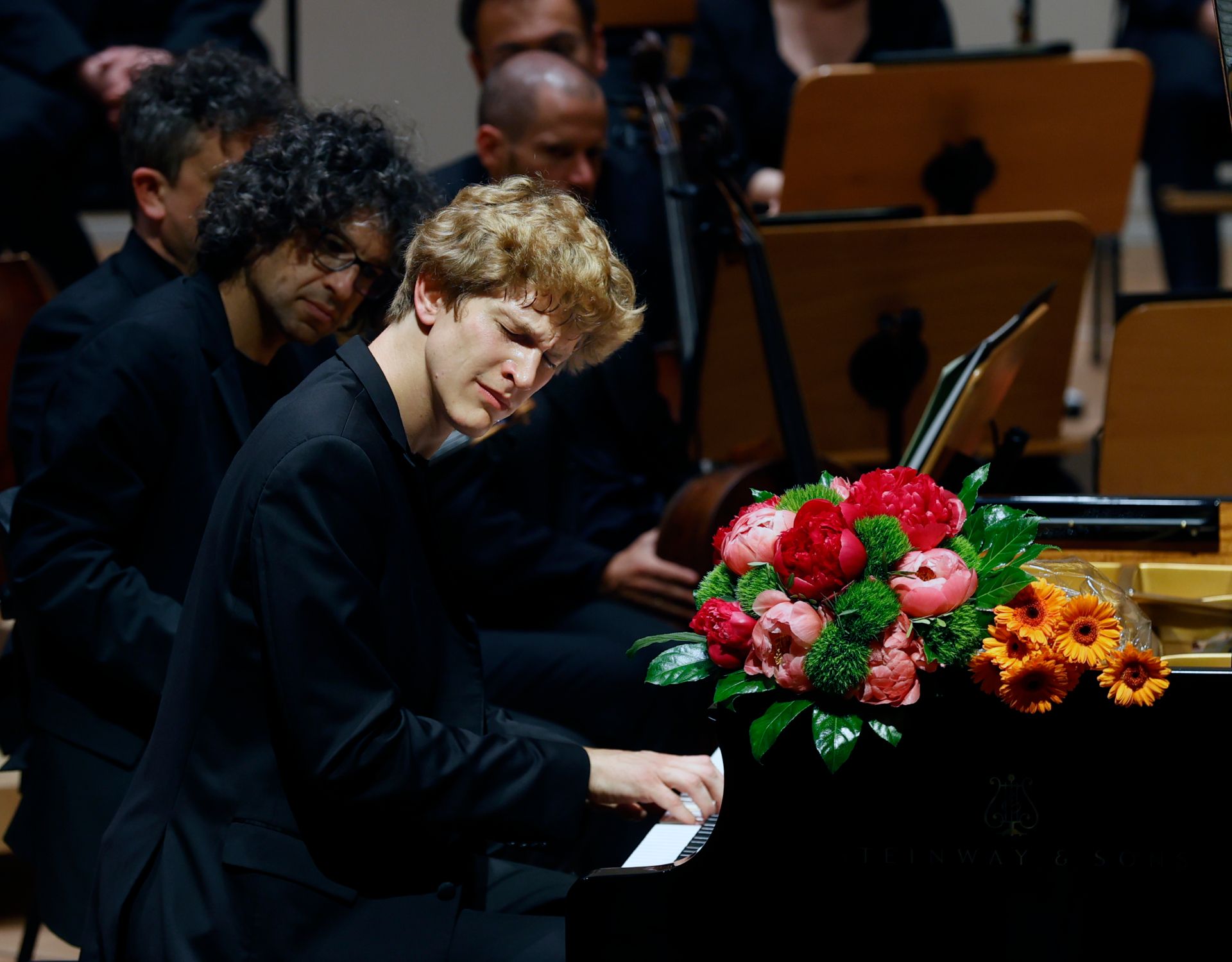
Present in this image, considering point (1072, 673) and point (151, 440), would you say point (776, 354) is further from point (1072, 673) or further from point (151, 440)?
point (1072, 673)

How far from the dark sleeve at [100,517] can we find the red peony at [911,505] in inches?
33.9

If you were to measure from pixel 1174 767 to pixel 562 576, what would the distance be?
1.41 meters

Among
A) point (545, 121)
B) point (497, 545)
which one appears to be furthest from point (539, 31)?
point (497, 545)

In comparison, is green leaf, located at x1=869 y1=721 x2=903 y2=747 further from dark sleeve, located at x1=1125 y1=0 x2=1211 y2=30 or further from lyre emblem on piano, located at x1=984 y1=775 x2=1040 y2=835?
dark sleeve, located at x1=1125 y1=0 x2=1211 y2=30

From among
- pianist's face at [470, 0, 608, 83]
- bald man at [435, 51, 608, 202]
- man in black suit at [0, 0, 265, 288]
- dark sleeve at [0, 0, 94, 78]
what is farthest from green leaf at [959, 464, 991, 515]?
dark sleeve at [0, 0, 94, 78]

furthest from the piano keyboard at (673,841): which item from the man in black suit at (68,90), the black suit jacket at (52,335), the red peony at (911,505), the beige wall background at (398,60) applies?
the beige wall background at (398,60)

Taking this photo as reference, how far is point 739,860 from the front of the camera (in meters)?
1.25

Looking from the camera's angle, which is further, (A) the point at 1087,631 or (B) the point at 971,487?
(B) the point at 971,487

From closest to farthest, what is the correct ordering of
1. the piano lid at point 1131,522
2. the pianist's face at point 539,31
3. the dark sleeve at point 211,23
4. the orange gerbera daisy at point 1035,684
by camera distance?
the orange gerbera daisy at point 1035,684 → the piano lid at point 1131,522 → the pianist's face at point 539,31 → the dark sleeve at point 211,23

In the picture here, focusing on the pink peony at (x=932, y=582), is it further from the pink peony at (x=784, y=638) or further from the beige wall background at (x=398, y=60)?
the beige wall background at (x=398, y=60)

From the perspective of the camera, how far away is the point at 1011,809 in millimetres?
1227

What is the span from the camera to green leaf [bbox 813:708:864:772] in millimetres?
1171

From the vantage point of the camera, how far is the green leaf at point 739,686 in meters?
1.21

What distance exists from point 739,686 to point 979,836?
240mm
